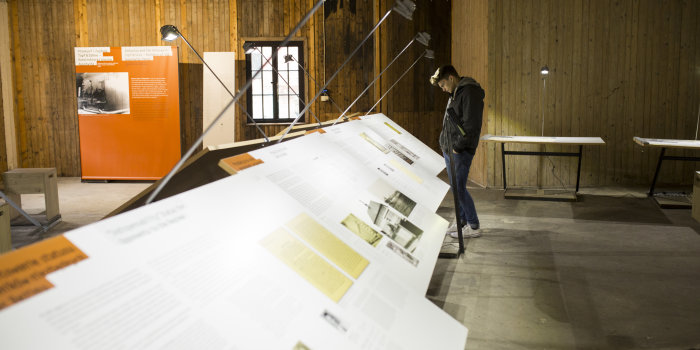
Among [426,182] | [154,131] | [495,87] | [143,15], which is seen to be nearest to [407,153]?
[426,182]

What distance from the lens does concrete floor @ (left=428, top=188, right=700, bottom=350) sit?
9.27 feet

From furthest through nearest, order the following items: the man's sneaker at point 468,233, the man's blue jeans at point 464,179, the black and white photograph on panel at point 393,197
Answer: the man's sneaker at point 468,233 < the man's blue jeans at point 464,179 < the black and white photograph on panel at point 393,197

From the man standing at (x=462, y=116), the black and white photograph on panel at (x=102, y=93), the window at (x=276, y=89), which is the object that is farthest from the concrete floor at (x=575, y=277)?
the window at (x=276, y=89)

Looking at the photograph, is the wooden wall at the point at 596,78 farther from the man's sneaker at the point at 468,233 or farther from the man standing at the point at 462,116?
the man standing at the point at 462,116

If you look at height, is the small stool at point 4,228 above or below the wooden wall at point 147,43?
below

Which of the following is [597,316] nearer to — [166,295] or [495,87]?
[166,295]

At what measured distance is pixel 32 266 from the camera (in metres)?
0.95

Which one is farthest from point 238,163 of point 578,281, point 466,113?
point 466,113

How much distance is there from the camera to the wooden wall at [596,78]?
713 centimetres

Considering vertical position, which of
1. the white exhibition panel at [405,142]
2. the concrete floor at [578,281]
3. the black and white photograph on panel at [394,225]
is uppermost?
the white exhibition panel at [405,142]

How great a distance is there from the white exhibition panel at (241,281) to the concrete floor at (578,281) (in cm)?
125

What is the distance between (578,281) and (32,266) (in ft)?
11.7

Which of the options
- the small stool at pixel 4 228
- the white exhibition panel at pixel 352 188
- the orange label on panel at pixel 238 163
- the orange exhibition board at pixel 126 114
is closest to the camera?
the orange label on panel at pixel 238 163

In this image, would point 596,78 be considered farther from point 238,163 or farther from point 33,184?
point 33,184
